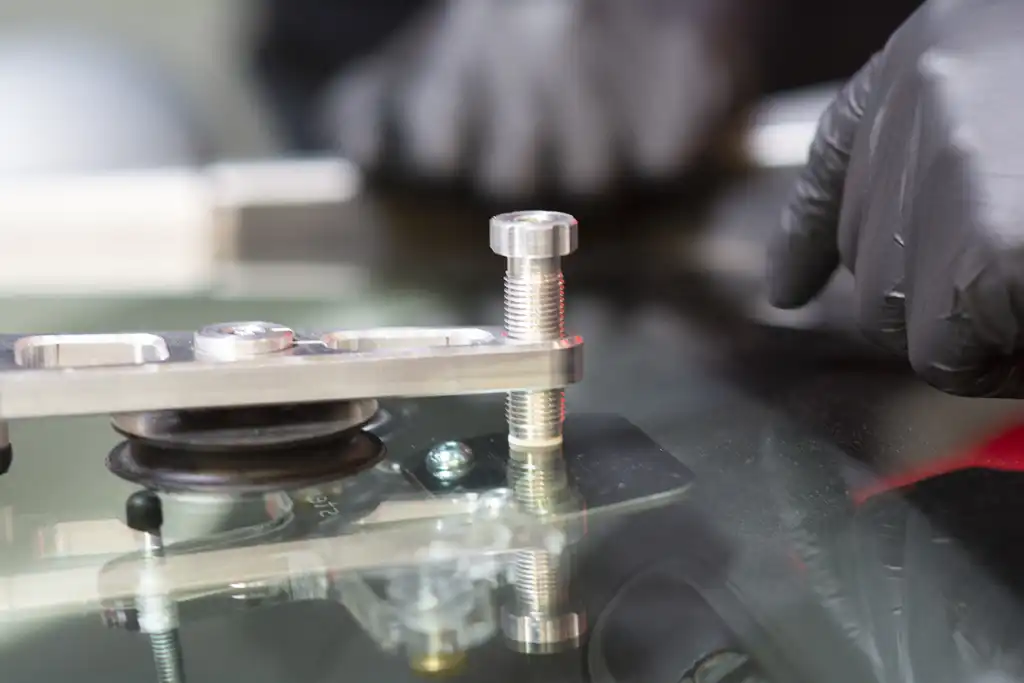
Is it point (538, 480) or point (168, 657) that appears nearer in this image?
point (168, 657)

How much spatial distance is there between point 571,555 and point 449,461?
0.42ft

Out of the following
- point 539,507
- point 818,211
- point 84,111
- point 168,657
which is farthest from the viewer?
point 84,111

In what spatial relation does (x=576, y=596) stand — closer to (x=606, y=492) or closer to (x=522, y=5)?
(x=606, y=492)

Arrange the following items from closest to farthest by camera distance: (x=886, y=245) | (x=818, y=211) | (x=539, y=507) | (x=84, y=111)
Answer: (x=539, y=507) < (x=886, y=245) < (x=818, y=211) < (x=84, y=111)

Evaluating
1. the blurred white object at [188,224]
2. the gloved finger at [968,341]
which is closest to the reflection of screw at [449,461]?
the gloved finger at [968,341]

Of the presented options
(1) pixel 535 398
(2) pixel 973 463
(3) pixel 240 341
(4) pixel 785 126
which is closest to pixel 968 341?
(2) pixel 973 463

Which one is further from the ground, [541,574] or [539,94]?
[539,94]

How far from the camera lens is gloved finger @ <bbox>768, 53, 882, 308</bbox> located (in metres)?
0.81

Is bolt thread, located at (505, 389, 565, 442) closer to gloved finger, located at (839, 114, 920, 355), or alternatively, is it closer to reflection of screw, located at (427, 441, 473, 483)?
reflection of screw, located at (427, 441, 473, 483)

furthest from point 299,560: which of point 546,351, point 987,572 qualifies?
point 987,572

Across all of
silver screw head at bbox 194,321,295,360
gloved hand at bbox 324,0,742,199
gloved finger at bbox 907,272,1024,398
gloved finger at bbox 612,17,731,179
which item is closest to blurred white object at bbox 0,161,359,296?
gloved hand at bbox 324,0,742,199

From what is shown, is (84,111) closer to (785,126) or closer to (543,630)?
(785,126)

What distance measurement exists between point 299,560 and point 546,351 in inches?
6.8

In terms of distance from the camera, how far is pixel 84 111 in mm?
1138
